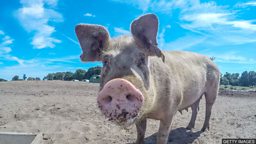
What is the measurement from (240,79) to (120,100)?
2661 cm

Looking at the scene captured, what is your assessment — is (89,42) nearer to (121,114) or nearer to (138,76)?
(138,76)

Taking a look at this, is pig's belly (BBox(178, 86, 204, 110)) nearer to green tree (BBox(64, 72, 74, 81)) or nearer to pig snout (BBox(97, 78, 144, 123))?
pig snout (BBox(97, 78, 144, 123))

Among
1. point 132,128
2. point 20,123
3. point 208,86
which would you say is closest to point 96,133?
point 132,128

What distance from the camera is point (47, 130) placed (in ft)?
20.9

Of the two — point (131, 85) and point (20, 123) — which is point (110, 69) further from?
point (20, 123)

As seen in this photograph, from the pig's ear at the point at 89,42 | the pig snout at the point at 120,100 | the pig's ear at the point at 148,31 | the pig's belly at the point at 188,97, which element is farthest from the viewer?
the pig's belly at the point at 188,97

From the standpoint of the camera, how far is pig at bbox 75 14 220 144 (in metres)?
3.26

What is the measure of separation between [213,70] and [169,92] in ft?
8.71

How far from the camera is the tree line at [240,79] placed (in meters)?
26.6

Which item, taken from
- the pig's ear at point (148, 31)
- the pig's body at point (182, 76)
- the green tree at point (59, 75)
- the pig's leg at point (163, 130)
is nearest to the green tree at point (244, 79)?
the green tree at point (59, 75)

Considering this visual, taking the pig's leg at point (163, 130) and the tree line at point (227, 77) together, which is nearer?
the pig's leg at point (163, 130)

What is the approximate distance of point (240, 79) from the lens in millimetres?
27703

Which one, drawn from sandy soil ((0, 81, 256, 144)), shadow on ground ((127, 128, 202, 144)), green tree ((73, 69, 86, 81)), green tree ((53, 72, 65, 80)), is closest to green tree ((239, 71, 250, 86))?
green tree ((73, 69, 86, 81))

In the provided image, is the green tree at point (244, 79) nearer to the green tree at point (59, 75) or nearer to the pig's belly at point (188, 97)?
the green tree at point (59, 75)
